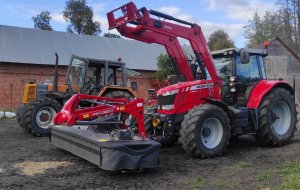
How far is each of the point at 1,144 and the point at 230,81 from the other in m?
5.75

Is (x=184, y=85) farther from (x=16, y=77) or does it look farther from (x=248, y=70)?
(x=16, y=77)

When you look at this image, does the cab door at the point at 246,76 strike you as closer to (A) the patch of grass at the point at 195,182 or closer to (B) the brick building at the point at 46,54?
(A) the patch of grass at the point at 195,182

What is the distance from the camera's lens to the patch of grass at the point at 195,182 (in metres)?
5.94

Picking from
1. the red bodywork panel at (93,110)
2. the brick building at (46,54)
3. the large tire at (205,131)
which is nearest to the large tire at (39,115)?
the red bodywork panel at (93,110)

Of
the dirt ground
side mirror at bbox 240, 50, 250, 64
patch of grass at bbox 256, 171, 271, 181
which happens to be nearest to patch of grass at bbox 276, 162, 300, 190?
the dirt ground

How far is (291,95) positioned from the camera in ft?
31.9

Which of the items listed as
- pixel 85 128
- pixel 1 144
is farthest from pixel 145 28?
pixel 1 144

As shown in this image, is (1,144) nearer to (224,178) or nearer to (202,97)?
(202,97)

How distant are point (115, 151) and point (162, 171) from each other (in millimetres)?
1080

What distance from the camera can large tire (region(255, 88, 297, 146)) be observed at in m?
8.95

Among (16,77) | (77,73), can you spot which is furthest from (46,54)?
Answer: (77,73)

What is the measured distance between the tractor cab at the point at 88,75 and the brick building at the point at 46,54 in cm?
1236

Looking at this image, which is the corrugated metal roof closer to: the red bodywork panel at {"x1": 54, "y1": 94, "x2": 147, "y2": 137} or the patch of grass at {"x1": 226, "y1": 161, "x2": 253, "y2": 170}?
the red bodywork panel at {"x1": 54, "y1": 94, "x2": 147, "y2": 137}

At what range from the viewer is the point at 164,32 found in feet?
26.6
